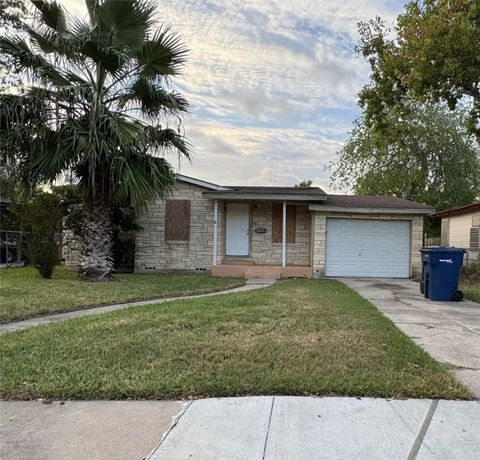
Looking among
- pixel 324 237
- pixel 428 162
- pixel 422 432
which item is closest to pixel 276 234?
pixel 324 237

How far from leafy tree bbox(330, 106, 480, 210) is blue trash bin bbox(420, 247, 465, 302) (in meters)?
18.6

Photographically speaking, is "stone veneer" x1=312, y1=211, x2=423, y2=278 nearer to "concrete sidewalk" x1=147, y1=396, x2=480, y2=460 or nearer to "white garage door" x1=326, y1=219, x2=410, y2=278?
"white garage door" x1=326, y1=219, x2=410, y2=278

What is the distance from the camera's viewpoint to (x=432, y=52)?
11555mm

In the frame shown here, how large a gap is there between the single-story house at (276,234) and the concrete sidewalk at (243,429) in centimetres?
1222

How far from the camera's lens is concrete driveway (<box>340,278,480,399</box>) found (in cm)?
540

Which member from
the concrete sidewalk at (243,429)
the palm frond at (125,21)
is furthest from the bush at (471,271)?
the concrete sidewalk at (243,429)

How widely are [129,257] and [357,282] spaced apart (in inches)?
328

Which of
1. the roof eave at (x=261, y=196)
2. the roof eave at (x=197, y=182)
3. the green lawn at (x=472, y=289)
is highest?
the roof eave at (x=197, y=182)

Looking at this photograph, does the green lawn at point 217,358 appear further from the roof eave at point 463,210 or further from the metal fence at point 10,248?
the metal fence at point 10,248

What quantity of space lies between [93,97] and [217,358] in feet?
29.8

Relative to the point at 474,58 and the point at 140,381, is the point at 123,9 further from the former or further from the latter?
the point at 140,381

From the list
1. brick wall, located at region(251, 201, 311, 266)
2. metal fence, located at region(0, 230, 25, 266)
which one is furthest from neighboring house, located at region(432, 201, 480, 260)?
metal fence, located at region(0, 230, 25, 266)

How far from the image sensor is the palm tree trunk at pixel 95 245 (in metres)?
13.3

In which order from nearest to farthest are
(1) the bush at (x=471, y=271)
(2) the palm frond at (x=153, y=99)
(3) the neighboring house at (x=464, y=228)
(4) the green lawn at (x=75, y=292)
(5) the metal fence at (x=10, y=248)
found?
(4) the green lawn at (x=75, y=292), (2) the palm frond at (x=153, y=99), (1) the bush at (x=471, y=271), (3) the neighboring house at (x=464, y=228), (5) the metal fence at (x=10, y=248)
